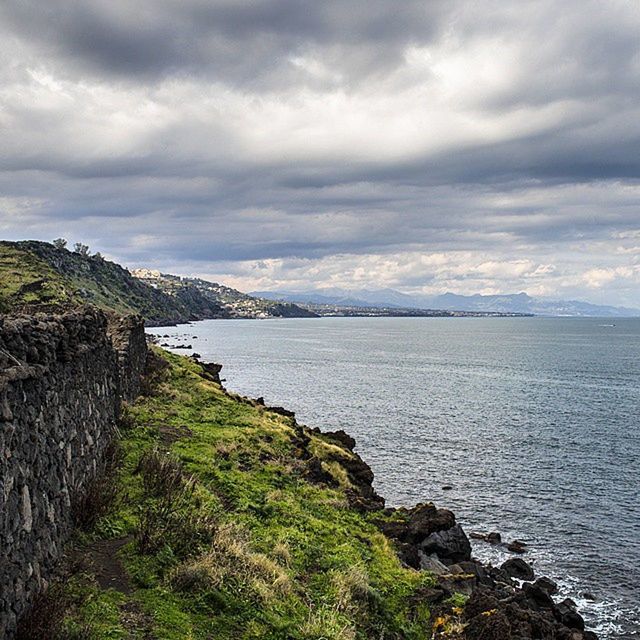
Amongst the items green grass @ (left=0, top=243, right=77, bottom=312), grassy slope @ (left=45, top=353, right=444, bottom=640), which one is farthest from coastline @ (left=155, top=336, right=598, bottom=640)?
green grass @ (left=0, top=243, right=77, bottom=312)

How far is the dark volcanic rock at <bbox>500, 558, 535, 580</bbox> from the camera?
32188 millimetres

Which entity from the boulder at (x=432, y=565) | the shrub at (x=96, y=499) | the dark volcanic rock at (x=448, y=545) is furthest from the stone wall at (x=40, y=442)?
the dark volcanic rock at (x=448, y=545)

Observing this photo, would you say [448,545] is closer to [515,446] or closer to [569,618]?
[569,618]

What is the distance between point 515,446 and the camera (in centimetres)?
6247

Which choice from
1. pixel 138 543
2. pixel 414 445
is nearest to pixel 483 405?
Result: pixel 414 445

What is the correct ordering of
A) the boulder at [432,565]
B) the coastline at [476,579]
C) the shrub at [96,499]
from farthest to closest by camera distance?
the boulder at [432,565], the coastline at [476,579], the shrub at [96,499]

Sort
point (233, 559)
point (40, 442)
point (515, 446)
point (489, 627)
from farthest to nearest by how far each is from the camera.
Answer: point (515, 446)
point (489, 627)
point (233, 559)
point (40, 442)

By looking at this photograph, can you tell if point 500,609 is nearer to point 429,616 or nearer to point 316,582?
point 429,616

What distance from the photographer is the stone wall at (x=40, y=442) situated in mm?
10086

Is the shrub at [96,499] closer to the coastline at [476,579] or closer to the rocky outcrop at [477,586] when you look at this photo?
the coastline at [476,579]

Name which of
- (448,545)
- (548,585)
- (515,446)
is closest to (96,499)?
(448,545)

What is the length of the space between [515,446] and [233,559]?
5293 cm

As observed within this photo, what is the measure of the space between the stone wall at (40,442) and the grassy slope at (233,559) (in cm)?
109

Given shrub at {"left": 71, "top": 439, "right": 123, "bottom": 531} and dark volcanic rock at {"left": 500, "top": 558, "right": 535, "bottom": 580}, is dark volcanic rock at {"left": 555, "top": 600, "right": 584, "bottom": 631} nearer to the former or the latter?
dark volcanic rock at {"left": 500, "top": 558, "right": 535, "bottom": 580}
